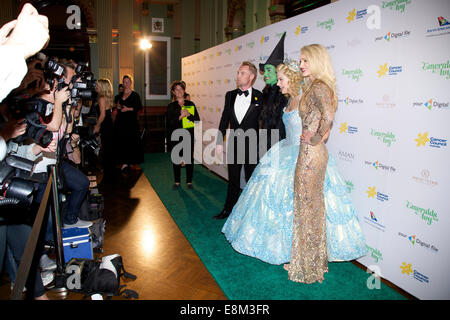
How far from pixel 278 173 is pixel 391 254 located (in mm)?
1200

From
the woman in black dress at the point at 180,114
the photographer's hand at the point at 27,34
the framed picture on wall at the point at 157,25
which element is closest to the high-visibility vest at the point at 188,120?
the woman in black dress at the point at 180,114

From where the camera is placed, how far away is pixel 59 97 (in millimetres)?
2594

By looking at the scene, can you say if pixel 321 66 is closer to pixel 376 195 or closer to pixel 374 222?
pixel 376 195

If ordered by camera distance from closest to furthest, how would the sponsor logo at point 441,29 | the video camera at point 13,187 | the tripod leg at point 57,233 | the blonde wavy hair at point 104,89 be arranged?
the video camera at point 13,187, the sponsor logo at point 441,29, the tripod leg at point 57,233, the blonde wavy hair at point 104,89

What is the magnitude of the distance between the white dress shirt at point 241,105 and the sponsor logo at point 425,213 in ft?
7.12

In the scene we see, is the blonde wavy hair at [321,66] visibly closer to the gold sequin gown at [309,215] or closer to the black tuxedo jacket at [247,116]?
the gold sequin gown at [309,215]

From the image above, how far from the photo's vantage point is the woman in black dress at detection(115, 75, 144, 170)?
6480 mm

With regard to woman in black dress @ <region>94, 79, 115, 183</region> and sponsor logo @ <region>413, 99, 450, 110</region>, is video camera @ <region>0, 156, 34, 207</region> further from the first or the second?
woman in black dress @ <region>94, 79, 115, 183</region>

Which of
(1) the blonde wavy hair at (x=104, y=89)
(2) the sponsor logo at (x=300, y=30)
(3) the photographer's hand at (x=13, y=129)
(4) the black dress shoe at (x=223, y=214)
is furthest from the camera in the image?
(1) the blonde wavy hair at (x=104, y=89)

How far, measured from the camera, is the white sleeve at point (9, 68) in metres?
1.15

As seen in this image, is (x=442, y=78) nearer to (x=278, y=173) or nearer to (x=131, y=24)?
(x=278, y=173)

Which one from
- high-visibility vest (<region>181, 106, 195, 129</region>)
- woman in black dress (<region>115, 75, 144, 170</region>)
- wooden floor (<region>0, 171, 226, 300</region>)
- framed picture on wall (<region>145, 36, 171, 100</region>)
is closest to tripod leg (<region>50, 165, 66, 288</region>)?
wooden floor (<region>0, 171, 226, 300</region>)
